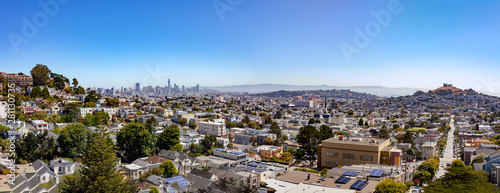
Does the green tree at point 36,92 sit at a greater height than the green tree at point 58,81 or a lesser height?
lesser

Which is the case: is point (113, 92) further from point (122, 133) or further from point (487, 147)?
point (487, 147)

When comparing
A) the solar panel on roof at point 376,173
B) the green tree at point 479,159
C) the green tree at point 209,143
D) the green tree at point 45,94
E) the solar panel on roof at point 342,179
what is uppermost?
the green tree at point 45,94

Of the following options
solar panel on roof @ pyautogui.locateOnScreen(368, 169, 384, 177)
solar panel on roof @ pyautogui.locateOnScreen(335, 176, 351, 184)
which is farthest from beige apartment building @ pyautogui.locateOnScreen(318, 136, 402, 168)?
solar panel on roof @ pyautogui.locateOnScreen(335, 176, 351, 184)

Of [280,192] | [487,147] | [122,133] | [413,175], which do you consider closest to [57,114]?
[122,133]

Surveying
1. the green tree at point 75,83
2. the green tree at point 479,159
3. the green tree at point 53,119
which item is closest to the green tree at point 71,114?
the green tree at point 53,119

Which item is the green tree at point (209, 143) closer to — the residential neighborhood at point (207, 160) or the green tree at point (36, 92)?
the residential neighborhood at point (207, 160)

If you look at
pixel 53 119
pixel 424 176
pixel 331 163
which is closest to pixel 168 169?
pixel 331 163
